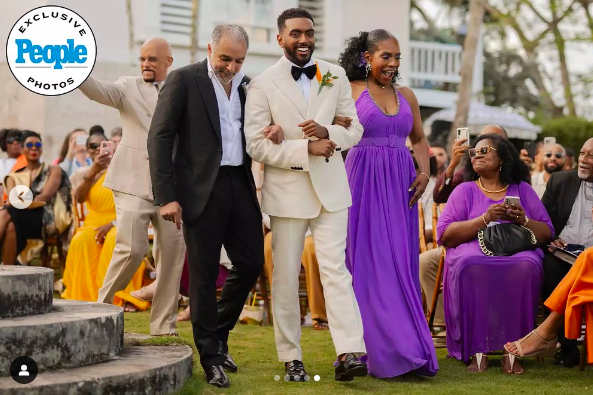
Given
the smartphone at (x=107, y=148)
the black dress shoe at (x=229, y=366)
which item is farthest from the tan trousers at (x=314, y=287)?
the black dress shoe at (x=229, y=366)

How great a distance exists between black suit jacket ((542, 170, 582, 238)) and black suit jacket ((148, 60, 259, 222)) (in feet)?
10.9

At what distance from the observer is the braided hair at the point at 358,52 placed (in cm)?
Result: 745

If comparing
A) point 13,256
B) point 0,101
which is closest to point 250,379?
point 13,256

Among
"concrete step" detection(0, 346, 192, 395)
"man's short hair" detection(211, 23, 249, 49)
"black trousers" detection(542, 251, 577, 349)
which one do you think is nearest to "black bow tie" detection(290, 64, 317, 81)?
"man's short hair" detection(211, 23, 249, 49)

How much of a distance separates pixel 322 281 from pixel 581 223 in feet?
9.22

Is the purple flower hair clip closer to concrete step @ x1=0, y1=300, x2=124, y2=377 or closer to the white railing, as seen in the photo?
concrete step @ x1=0, y1=300, x2=124, y2=377

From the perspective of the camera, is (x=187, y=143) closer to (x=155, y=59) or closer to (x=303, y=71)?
(x=303, y=71)

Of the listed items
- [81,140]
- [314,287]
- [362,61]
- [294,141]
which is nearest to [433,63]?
[81,140]

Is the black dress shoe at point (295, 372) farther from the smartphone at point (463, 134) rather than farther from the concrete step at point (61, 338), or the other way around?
the smartphone at point (463, 134)

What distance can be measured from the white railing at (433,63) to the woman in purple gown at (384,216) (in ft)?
75.5

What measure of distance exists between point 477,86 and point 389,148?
27776 millimetres

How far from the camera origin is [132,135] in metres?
8.36

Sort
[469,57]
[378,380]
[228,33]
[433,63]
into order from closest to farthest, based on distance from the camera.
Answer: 1. [228,33]
2. [378,380]
3. [469,57]
4. [433,63]

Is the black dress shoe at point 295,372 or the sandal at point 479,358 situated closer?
the black dress shoe at point 295,372
